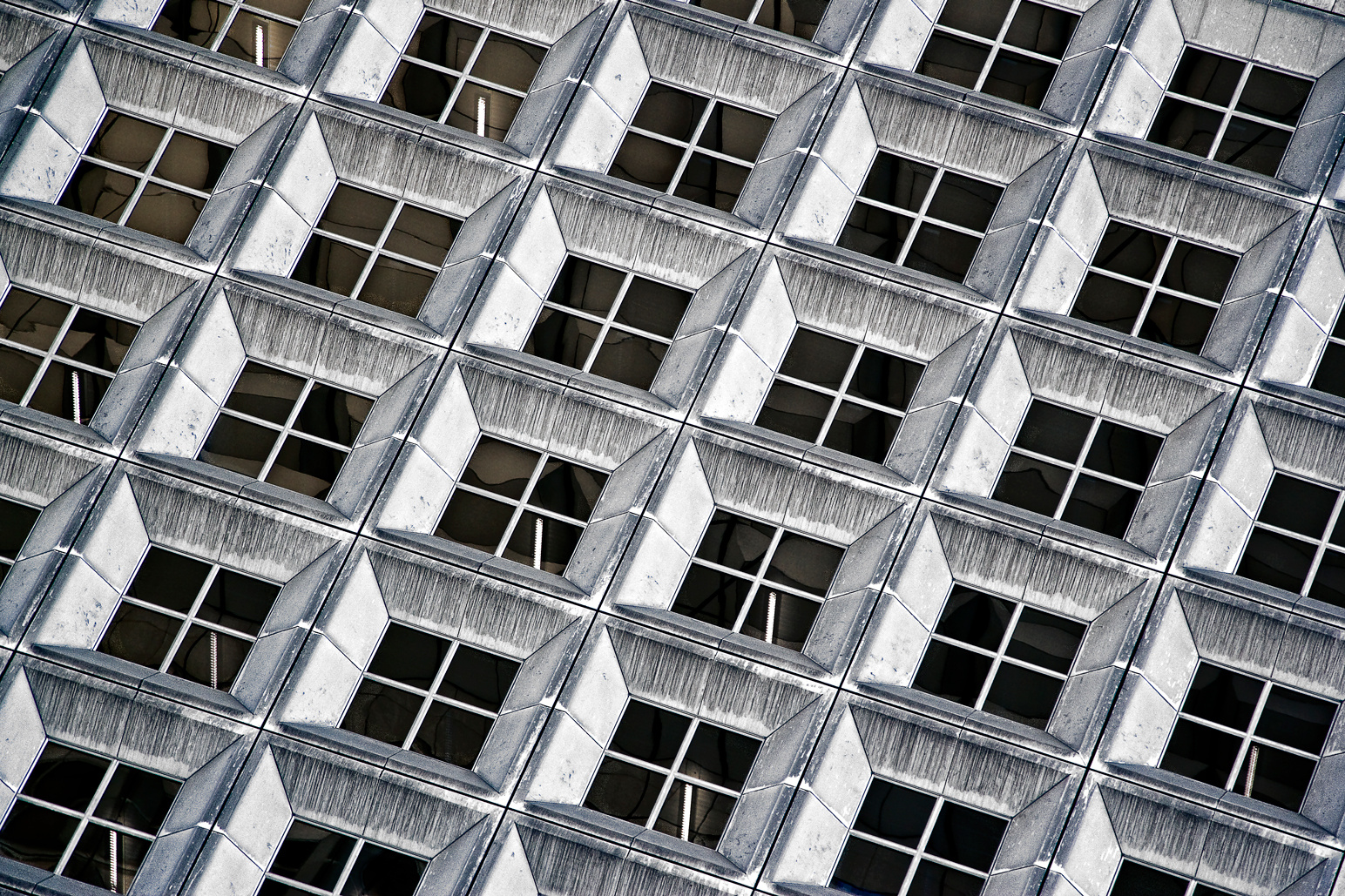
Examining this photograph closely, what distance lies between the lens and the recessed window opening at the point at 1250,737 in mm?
18125

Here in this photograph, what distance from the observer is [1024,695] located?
1847 cm

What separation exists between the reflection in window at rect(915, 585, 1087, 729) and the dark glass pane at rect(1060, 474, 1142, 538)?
1.70 meters

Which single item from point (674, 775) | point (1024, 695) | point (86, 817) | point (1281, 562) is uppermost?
Result: point (1281, 562)

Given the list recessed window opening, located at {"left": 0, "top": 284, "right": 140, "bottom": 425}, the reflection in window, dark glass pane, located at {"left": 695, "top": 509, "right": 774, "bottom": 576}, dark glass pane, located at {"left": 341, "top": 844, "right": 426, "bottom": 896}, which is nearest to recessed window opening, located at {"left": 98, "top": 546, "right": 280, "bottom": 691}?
recessed window opening, located at {"left": 0, "top": 284, "right": 140, "bottom": 425}

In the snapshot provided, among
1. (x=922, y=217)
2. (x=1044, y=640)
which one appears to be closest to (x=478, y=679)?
(x=1044, y=640)

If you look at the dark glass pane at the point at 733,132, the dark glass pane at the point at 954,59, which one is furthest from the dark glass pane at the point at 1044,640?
the dark glass pane at the point at 954,59

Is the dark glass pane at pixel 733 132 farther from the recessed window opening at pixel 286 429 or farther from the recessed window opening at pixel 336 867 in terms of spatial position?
the recessed window opening at pixel 336 867

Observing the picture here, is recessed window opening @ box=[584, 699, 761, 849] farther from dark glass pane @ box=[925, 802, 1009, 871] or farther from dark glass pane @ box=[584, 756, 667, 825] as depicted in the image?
dark glass pane @ box=[925, 802, 1009, 871]

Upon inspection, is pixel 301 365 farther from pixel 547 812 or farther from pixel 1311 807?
pixel 1311 807

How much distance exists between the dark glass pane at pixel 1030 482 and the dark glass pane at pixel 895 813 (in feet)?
17.1

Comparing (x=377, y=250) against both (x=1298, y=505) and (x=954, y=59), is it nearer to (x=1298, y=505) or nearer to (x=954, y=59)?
(x=954, y=59)

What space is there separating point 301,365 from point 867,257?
9945 millimetres

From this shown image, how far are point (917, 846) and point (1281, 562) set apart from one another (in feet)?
25.4

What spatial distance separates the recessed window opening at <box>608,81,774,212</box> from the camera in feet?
65.2
